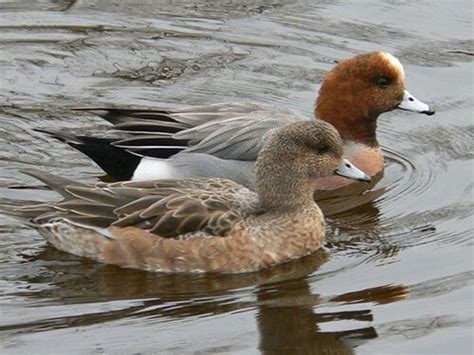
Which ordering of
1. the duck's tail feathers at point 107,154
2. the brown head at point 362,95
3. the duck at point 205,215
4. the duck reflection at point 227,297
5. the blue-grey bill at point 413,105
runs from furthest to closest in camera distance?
the brown head at point 362,95 → the blue-grey bill at point 413,105 → the duck's tail feathers at point 107,154 → the duck at point 205,215 → the duck reflection at point 227,297

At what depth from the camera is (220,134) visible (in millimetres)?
9492

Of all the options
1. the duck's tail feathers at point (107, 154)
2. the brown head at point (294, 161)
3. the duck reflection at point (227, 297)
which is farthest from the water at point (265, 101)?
the brown head at point (294, 161)

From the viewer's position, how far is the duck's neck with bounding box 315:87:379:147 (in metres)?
10.0

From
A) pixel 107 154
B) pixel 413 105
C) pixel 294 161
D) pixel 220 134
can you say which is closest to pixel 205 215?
pixel 294 161

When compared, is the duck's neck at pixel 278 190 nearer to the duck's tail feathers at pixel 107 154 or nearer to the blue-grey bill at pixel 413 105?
the duck's tail feathers at pixel 107 154

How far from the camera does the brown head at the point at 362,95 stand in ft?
32.7

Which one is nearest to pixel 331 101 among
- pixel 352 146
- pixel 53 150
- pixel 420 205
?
pixel 352 146

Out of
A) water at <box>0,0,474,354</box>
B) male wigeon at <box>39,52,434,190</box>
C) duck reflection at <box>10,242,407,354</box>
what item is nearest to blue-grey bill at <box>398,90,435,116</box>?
male wigeon at <box>39,52,434,190</box>

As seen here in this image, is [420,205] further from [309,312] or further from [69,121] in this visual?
[69,121]

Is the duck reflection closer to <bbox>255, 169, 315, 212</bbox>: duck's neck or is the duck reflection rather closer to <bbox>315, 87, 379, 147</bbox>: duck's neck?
<bbox>255, 169, 315, 212</bbox>: duck's neck

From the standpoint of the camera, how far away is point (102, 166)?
9.55 meters

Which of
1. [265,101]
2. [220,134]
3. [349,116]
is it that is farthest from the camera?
[265,101]

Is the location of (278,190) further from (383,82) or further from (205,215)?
(383,82)

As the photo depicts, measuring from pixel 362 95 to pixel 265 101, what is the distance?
39.0 inches
